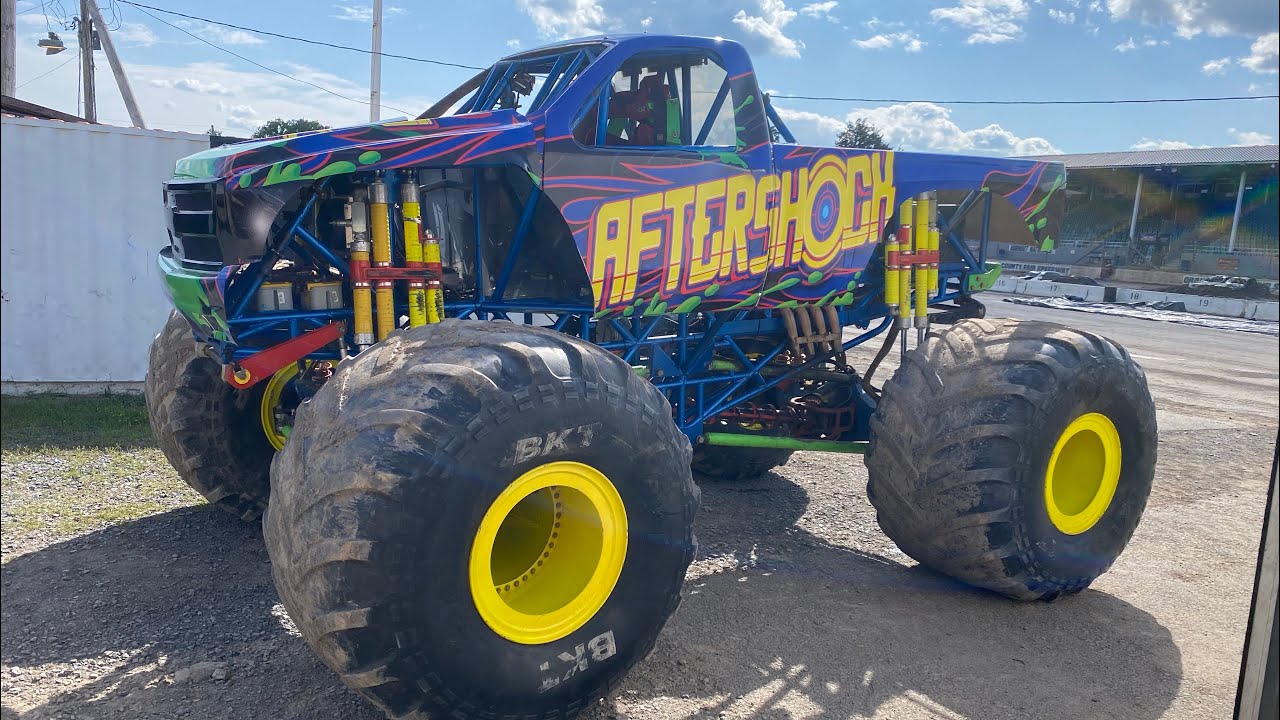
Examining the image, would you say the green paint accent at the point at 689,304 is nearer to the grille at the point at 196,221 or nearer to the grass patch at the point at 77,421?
the grille at the point at 196,221

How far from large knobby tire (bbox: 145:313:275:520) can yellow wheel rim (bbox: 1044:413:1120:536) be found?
4303mm

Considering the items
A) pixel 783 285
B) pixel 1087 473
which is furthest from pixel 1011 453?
pixel 783 285

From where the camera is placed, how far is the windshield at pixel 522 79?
482cm

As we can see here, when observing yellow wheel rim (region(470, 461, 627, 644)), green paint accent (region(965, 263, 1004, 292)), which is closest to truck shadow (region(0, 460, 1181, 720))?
yellow wheel rim (region(470, 461, 627, 644))

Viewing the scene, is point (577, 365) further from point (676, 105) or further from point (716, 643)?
point (676, 105)

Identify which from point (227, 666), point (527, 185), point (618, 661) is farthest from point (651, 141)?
point (227, 666)

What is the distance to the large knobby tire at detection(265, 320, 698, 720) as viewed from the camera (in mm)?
2920

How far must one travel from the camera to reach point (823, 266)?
5.26 m

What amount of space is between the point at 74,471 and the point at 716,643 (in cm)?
462

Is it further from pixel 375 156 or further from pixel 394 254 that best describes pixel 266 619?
pixel 375 156

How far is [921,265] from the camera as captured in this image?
5.67 metres

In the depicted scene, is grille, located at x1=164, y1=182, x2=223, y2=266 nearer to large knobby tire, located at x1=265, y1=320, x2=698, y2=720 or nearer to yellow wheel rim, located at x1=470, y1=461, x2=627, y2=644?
large knobby tire, located at x1=265, y1=320, x2=698, y2=720

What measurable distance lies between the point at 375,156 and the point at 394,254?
601 millimetres

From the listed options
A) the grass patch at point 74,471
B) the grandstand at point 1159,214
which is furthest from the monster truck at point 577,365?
the grandstand at point 1159,214
